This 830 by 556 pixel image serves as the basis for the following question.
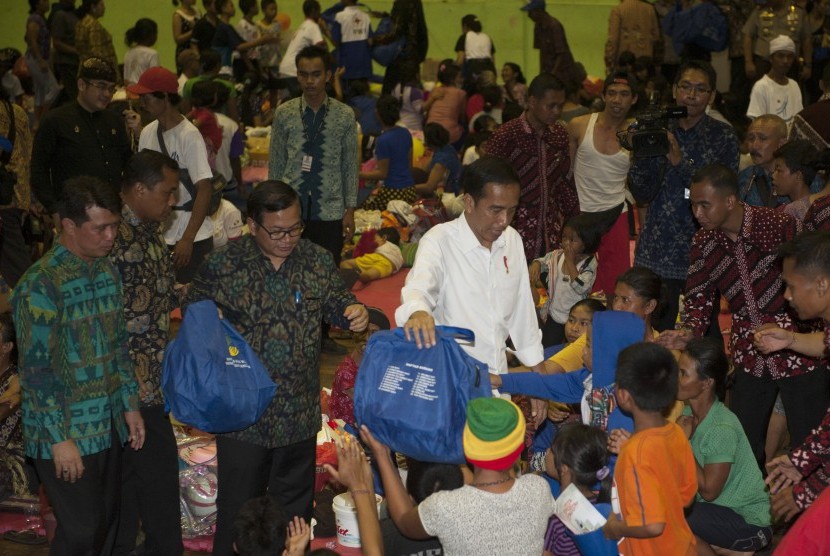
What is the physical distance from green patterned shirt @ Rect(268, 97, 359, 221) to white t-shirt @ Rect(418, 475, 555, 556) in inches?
158

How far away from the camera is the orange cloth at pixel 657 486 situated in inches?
139

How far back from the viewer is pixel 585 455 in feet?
12.9

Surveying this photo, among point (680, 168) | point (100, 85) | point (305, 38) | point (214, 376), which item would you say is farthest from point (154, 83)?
point (305, 38)

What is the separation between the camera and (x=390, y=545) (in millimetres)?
3645

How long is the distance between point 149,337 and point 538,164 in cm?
300

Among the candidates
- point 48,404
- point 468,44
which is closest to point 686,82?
point 48,404

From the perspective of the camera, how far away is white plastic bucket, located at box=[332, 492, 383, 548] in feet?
15.6

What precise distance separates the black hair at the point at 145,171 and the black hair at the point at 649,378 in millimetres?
2120

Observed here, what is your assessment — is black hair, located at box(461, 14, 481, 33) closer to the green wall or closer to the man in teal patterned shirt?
the green wall

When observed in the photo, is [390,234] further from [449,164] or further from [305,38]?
[305,38]

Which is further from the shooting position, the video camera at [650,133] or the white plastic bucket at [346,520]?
the video camera at [650,133]

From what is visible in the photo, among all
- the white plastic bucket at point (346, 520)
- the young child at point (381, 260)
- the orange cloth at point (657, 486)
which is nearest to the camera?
the orange cloth at point (657, 486)

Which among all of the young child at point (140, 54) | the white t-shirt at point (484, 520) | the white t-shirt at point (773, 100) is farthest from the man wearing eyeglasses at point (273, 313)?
the young child at point (140, 54)

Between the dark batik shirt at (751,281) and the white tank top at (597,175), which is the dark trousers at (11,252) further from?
the dark batik shirt at (751,281)
